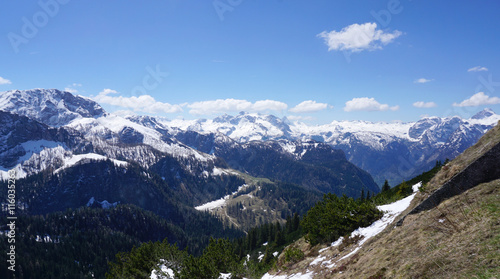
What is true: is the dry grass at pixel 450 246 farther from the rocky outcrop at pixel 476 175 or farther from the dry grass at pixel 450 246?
the rocky outcrop at pixel 476 175

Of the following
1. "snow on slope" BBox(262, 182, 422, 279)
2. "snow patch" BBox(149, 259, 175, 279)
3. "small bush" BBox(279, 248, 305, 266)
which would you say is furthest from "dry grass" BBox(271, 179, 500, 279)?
"snow patch" BBox(149, 259, 175, 279)

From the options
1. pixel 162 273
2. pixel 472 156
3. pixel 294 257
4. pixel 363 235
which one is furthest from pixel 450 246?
pixel 162 273

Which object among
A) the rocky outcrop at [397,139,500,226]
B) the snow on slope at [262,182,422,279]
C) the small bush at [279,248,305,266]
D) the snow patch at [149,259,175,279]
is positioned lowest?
the small bush at [279,248,305,266]

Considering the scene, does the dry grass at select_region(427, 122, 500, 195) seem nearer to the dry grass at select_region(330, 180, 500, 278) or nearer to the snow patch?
the dry grass at select_region(330, 180, 500, 278)

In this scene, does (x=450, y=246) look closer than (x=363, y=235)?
Yes

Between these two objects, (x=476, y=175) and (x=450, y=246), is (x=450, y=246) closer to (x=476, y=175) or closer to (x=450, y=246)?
(x=450, y=246)

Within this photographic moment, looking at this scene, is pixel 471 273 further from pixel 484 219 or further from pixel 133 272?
pixel 133 272

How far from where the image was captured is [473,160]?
1973cm

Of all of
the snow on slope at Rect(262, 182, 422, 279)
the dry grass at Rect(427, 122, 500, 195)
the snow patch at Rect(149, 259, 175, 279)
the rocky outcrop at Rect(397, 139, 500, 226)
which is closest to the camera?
the rocky outcrop at Rect(397, 139, 500, 226)

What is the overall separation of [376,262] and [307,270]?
14.0 m

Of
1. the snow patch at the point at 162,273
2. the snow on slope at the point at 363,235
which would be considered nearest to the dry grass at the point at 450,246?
the snow on slope at the point at 363,235

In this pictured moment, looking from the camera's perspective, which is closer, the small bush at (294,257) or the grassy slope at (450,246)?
the grassy slope at (450,246)

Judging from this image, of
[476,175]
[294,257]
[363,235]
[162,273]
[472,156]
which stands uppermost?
[472,156]

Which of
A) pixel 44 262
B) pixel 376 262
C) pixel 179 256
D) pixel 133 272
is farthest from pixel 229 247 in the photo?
pixel 44 262
